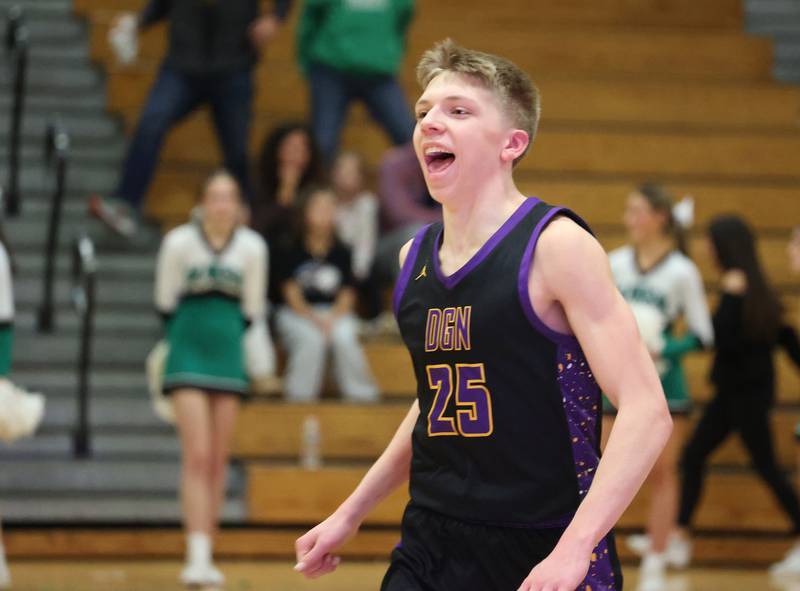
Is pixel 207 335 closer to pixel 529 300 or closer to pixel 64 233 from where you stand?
pixel 64 233

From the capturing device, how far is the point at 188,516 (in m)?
7.21

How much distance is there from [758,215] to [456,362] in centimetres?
773

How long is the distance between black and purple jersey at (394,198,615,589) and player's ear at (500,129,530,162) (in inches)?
4.4

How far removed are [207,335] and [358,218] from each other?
206 centimetres

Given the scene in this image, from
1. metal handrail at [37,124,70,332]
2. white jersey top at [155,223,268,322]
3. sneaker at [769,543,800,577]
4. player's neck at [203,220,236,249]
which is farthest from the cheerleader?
sneaker at [769,543,800,577]

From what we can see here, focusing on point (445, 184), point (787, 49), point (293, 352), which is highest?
point (787, 49)

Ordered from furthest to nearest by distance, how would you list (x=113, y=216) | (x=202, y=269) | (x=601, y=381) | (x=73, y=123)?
(x=73, y=123) → (x=113, y=216) → (x=202, y=269) → (x=601, y=381)

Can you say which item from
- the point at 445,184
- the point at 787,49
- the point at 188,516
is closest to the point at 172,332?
the point at 188,516

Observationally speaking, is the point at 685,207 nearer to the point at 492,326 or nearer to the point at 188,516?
the point at 188,516

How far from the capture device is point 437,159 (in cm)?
305

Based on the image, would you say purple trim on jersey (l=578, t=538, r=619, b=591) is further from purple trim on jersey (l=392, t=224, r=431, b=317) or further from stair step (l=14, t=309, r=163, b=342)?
stair step (l=14, t=309, r=163, b=342)

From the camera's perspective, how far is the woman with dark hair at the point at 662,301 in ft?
24.5

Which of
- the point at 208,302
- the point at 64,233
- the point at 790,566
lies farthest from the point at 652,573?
the point at 64,233

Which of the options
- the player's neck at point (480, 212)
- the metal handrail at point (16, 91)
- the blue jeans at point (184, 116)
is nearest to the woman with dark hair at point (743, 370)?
the blue jeans at point (184, 116)
